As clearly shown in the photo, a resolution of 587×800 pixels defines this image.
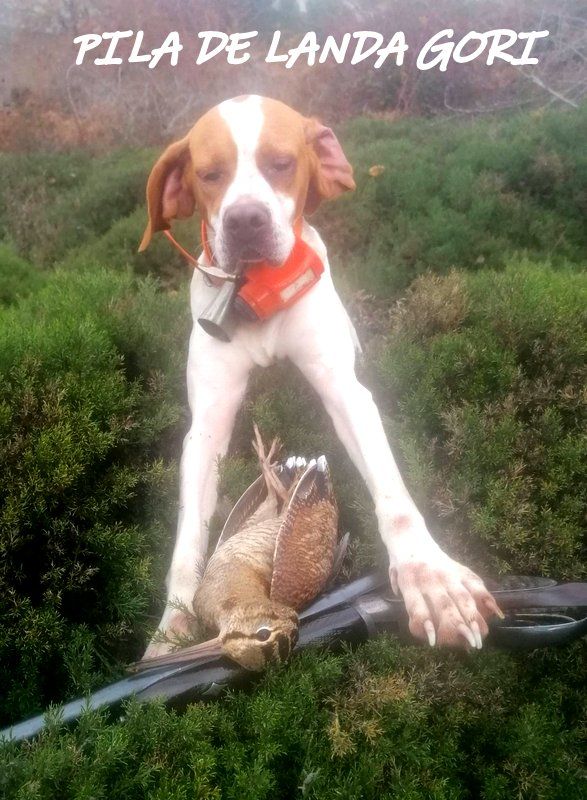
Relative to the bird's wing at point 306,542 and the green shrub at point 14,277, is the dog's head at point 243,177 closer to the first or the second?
the bird's wing at point 306,542

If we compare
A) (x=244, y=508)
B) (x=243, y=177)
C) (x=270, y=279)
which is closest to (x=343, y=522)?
(x=244, y=508)

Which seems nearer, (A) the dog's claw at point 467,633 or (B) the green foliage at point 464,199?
(A) the dog's claw at point 467,633

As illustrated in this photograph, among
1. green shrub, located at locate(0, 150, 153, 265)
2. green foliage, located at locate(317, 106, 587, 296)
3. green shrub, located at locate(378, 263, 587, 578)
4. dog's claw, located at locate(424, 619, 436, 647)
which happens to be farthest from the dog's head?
green shrub, located at locate(0, 150, 153, 265)

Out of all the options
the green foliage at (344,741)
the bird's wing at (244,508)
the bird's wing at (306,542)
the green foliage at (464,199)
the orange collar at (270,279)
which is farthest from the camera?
the green foliage at (464,199)

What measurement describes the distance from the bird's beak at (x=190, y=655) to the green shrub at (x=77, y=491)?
216mm

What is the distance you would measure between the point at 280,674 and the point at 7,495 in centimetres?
92

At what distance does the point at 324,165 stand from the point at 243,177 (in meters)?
0.33

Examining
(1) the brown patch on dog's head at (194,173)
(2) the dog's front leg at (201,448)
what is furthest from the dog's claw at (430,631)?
(1) the brown patch on dog's head at (194,173)

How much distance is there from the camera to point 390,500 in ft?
5.21

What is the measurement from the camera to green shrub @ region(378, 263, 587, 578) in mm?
1822

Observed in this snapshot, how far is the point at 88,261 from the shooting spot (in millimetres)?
3457

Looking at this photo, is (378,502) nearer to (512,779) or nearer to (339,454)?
(339,454)

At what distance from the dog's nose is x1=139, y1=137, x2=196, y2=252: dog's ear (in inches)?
11.5

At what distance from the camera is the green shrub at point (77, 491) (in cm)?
157
